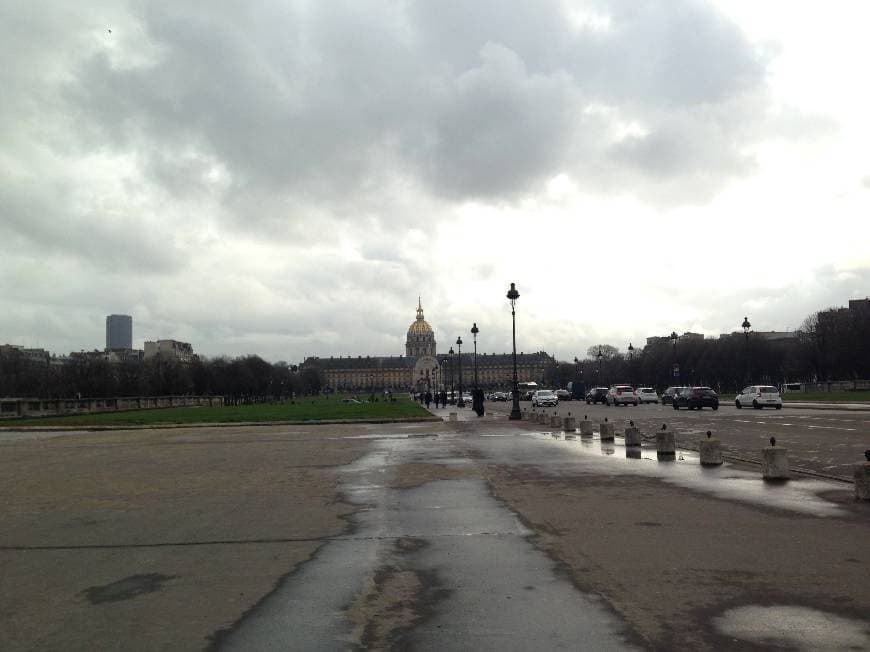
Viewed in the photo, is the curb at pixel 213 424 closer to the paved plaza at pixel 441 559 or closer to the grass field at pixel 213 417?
the grass field at pixel 213 417

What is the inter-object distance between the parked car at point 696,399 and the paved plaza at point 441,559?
3313 cm

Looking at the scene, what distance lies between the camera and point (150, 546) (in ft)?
30.5

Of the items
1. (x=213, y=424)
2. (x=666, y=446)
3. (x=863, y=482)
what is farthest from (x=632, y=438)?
(x=213, y=424)

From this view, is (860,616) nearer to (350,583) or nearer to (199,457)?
(350,583)

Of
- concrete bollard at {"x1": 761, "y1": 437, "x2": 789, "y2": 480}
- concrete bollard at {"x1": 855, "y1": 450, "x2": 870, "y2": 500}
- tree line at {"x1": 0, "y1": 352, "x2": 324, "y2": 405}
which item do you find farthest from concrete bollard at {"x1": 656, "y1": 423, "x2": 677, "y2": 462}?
tree line at {"x1": 0, "y1": 352, "x2": 324, "y2": 405}

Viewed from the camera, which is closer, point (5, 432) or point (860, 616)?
point (860, 616)

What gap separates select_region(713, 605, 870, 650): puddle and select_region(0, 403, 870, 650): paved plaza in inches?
0.9

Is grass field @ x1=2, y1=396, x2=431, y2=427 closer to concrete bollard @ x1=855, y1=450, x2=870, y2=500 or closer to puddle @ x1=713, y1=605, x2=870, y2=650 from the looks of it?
concrete bollard @ x1=855, y1=450, x2=870, y2=500

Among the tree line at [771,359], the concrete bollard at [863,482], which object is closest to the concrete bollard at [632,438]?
the concrete bollard at [863,482]

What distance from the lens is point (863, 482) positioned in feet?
37.1

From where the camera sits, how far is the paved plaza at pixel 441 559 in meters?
5.82

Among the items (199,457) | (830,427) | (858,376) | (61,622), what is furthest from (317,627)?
(858,376)

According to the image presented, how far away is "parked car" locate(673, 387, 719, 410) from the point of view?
49.2 metres

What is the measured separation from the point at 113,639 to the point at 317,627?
1.53 metres
